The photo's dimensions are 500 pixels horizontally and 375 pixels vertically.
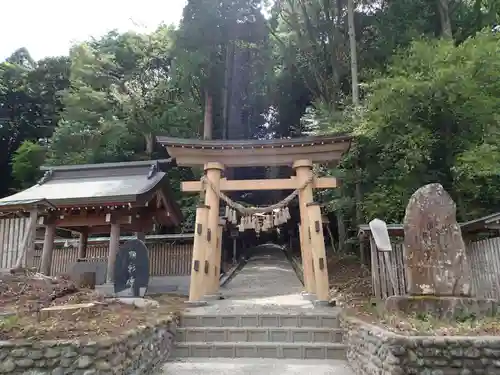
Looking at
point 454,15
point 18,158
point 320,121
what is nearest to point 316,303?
point 320,121

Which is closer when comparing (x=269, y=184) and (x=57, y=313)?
(x=57, y=313)

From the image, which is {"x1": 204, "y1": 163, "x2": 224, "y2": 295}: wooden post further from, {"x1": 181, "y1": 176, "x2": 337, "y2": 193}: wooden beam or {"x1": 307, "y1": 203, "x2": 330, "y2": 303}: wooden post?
{"x1": 307, "y1": 203, "x2": 330, "y2": 303}: wooden post

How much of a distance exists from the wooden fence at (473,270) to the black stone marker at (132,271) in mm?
5270

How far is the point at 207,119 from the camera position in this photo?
19344 millimetres

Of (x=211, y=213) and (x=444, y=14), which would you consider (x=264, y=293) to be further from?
(x=444, y=14)

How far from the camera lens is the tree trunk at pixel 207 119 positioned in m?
19.2

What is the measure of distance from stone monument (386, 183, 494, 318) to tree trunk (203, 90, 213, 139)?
543 inches

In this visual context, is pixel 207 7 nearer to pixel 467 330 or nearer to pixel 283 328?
pixel 283 328

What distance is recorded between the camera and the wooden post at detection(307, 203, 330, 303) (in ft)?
28.3

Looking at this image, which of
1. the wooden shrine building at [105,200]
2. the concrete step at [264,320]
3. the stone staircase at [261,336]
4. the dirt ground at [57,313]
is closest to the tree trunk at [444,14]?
the wooden shrine building at [105,200]

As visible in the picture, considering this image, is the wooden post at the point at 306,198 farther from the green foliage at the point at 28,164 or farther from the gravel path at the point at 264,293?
the green foliage at the point at 28,164

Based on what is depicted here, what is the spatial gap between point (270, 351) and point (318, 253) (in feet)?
9.62

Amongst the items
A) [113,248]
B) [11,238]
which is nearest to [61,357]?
[11,238]

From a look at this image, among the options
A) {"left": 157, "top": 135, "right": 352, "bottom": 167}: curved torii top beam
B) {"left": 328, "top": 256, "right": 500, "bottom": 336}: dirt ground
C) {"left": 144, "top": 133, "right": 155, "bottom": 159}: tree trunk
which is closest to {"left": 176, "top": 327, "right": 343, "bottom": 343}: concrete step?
{"left": 328, "top": 256, "right": 500, "bottom": 336}: dirt ground
